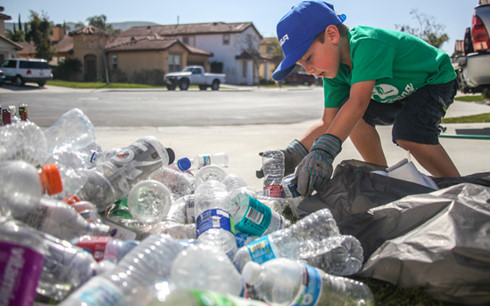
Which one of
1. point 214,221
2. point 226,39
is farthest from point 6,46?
point 214,221

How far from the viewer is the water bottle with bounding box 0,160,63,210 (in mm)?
1762

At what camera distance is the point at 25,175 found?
1.78 m

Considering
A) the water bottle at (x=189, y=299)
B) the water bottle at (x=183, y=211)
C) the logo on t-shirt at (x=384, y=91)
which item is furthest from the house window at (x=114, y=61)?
the water bottle at (x=189, y=299)

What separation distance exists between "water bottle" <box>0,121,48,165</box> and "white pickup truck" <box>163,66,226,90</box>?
98.5 ft

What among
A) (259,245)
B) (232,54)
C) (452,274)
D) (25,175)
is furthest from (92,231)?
(232,54)

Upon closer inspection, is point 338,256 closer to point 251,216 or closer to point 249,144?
point 251,216

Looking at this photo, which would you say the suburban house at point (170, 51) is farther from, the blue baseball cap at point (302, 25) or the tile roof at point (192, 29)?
the blue baseball cap at point (302, 25)

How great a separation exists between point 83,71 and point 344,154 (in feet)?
156

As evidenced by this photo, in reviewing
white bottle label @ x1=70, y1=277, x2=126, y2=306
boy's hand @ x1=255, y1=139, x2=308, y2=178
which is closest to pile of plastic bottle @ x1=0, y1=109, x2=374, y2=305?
white bottle label @ x1=70, y1=277, x2=126, y2=306

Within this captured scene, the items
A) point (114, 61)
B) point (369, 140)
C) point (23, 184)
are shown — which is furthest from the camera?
point (114, 61)

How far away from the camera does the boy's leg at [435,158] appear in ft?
10.6

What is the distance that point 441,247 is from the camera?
188 cm

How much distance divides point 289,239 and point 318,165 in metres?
0.57

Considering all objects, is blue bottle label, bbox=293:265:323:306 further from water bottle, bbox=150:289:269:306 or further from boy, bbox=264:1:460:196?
boy, bbox=264:1:460:196
